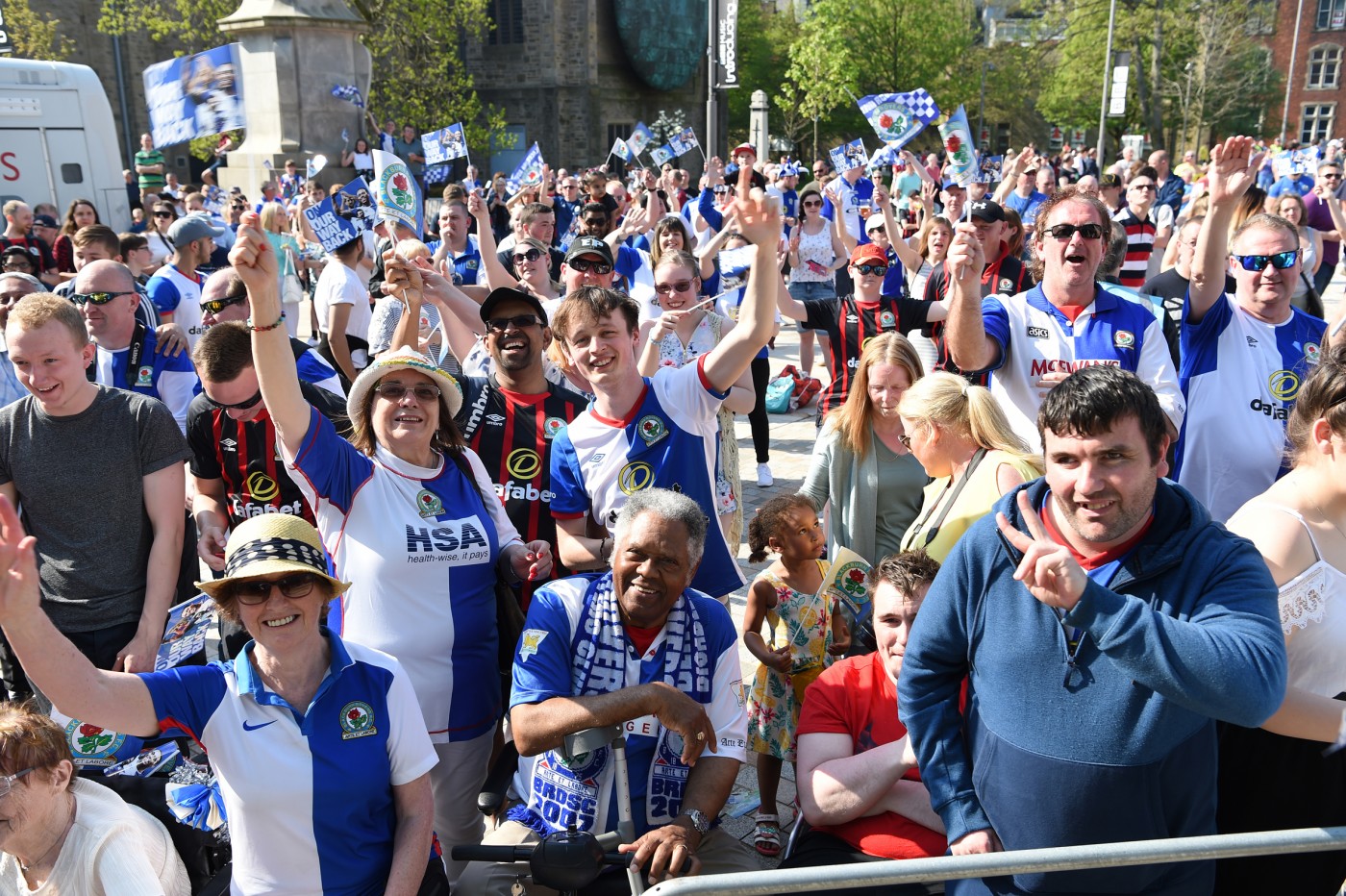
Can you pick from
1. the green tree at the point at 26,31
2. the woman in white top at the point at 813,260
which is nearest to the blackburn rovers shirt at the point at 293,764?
the woman in white top at the point at 813,260

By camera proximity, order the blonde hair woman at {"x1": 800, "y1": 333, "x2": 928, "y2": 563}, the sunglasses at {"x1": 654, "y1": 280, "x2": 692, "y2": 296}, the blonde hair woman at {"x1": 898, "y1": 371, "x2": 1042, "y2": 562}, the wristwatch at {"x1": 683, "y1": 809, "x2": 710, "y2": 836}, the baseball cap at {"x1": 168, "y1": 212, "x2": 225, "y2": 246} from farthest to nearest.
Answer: the baseball cap at {"x1": 168, "y1": 212, "x2": 225, "y2": 246} → the sunglasses at {"x1": 654, "y1": 280, "x2": 692, "y2": 296} → the blonde hair woman at {"x1": 800, "y1": 333, "x2": 928, "y2": 563} → the blonde hair woman at {"x1": 898, "y1": 371, "x2": 1042, "y2": 562} → the wristwatch at {"x1": 683, "y1": 809, "x2": 710, "y2": 836}

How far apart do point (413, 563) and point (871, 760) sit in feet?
5.24

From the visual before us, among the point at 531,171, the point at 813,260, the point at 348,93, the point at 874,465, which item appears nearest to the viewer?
the point at 874,465

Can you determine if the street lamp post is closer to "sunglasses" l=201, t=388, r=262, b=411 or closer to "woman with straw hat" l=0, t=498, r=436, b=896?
"sunglasses" l=201, t=388, r=262, b=411

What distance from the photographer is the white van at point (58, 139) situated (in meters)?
14.3

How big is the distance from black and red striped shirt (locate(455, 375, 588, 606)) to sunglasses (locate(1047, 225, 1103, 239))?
215 centimetres

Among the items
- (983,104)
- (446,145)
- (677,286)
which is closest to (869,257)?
(677,286)

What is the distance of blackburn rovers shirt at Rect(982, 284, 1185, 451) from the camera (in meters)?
4.20

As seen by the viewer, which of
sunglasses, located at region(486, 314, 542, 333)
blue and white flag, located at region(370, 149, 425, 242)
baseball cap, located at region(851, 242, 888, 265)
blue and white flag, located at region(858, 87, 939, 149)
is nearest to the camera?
sunglasses, located at region(486, 314, 542, 333)

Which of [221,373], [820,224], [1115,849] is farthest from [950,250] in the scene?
[820,224]

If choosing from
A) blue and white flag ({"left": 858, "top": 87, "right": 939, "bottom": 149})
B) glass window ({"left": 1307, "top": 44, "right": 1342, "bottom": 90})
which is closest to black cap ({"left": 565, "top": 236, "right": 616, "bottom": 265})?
blue and white flag ({"left": 858, "top": 87, "right": 939, "bottom": 149})

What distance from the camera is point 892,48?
5209 cm

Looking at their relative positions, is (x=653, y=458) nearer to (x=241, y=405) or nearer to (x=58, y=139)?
(x=241, y=405)

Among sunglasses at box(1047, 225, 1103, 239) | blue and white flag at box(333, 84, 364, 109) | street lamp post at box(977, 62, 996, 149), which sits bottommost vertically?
sunglasses at box(1047, 225, 1103, 239)
